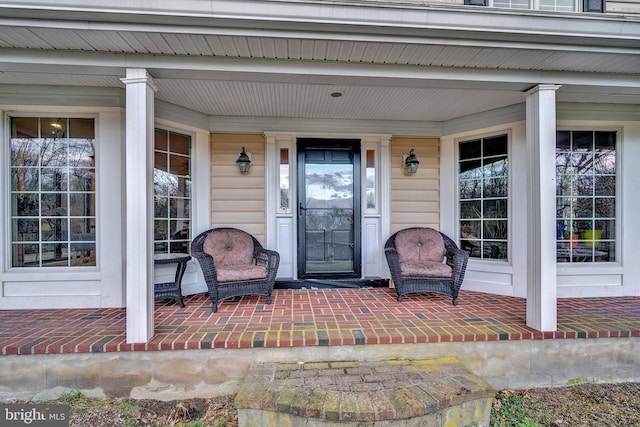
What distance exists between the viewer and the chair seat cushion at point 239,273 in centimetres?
328

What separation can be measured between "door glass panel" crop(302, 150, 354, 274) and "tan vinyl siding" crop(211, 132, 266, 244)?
0.65 metres

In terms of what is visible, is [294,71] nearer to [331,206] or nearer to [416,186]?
[331,206]

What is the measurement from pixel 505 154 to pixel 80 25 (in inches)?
172

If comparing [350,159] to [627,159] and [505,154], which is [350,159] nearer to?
[505,154]

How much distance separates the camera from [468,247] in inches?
166

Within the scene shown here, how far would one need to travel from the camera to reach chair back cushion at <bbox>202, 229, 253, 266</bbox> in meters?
3.72

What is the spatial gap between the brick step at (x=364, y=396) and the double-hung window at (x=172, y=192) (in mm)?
2205

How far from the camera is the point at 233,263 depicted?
3775mm

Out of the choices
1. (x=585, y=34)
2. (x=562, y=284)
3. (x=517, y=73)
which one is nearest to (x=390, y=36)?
(x=517, y=73)

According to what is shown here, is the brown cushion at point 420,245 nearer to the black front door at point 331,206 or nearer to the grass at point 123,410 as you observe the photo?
the black front door at point 331,206

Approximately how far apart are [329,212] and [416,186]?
1.28 metres

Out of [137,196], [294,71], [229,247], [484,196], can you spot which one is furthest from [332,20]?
[484,196]

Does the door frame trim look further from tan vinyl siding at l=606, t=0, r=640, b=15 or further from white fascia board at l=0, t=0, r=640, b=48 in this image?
tan vinyl siding at l=606, t=0, r=640, b=15

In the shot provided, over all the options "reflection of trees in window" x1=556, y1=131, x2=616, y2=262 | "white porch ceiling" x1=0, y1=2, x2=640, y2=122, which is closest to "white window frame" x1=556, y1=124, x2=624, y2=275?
"reflection of trees in window" x1=556, y1=131, x2=616, y2=262
